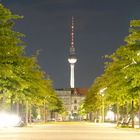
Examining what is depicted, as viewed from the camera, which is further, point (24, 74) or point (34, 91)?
point (34, 91)

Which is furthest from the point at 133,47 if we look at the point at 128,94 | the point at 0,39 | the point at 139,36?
the point at 0,39

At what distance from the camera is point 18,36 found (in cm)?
5984

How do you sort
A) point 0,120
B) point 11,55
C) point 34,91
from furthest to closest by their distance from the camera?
point 34,91, point 0,120, point 11,55

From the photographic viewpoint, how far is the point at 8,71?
53.2 metres

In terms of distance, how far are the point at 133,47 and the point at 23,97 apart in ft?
104

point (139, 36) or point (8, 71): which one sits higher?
point (139, 36)

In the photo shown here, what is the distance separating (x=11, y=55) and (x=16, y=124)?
110ft

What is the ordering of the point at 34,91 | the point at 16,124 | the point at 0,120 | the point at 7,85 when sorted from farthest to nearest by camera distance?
the point at 34,91 < the point at 16,124 < the point at 0,120 < the point at 7,85

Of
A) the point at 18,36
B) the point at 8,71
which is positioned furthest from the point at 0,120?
the point at 8,71

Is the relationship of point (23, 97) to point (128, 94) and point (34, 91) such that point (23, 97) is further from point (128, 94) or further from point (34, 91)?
point (128, 94)

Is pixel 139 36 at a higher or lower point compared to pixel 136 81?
higher

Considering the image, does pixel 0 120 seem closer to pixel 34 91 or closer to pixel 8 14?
pixel 34 91

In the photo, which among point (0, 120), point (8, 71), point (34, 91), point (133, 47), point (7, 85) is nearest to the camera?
point (8, 71)

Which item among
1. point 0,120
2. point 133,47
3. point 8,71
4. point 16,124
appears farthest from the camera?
point 16,124
